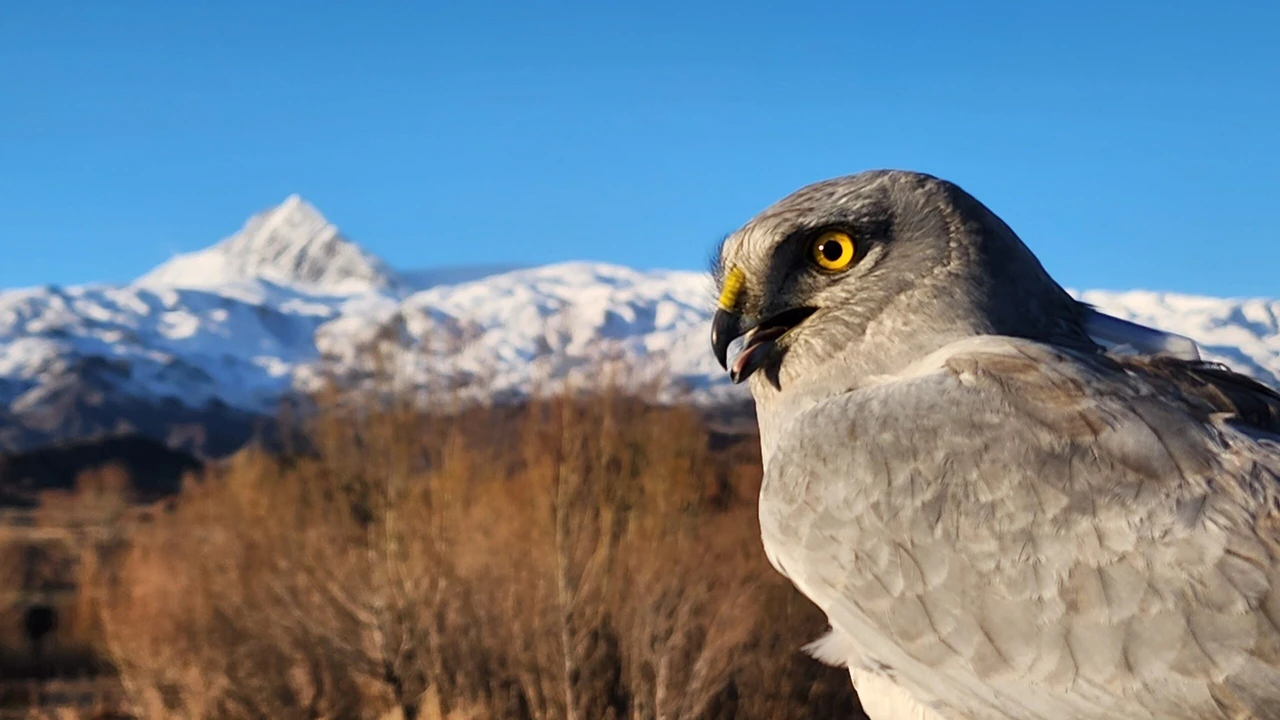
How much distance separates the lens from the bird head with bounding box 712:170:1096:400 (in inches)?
149

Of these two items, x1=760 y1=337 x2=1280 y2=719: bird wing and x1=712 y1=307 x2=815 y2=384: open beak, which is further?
x1=712 y1=307 x2=815 y2=384: open beak

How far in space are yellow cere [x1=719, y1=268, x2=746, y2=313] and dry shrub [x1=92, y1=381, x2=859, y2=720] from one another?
24.1 m

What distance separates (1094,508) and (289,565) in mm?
32261

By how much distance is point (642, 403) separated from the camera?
32.8 m

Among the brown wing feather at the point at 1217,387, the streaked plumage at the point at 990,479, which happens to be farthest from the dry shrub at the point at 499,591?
the brown wing feather at the point at 1217,387

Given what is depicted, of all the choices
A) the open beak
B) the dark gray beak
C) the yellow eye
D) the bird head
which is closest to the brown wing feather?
the bird head

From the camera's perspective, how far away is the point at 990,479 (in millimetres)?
3295

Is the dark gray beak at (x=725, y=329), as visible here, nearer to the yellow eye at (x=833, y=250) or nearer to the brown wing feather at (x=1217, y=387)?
the yellow eye at (x=833, y=250)

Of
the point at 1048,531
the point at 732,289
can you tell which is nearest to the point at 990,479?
the point at 1048,531

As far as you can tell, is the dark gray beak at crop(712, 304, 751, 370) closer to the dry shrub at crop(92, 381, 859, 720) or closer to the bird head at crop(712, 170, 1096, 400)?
the bird head at crop(712, 170, 1096, 400)

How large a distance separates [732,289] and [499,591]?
2762 cm

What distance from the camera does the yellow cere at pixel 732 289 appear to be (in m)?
3.92

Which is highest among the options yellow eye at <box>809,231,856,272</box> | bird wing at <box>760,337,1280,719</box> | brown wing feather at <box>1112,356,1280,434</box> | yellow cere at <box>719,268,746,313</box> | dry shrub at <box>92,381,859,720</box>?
yellow eye at <box>809,231,856,272</box>

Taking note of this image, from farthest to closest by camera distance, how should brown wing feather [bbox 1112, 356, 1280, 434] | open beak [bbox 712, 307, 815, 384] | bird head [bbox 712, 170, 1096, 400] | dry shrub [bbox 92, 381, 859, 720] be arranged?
dry shrub [bbox 92, 381, 859, 720] → open beak [bbox 712, 307, 815, 384] → bird head [bbox 712, 170, 1096, 400] → brown wing feather [bbox 1112, 356, 1280, 434]
